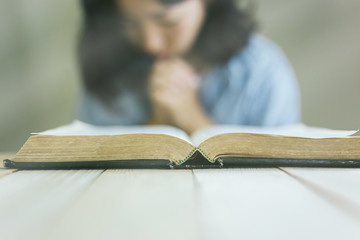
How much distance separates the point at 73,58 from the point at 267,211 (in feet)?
3.67

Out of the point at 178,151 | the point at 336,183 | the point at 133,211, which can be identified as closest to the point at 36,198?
the point at 133,211

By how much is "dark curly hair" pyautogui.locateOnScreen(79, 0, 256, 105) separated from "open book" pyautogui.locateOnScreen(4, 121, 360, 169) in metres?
0.62

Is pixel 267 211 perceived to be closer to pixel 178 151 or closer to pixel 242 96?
pixel 178 151

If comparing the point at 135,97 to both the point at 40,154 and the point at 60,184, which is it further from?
the point at 60,184

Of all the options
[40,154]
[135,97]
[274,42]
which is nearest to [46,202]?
[40,154]

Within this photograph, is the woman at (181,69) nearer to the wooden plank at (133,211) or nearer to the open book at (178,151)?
the open book at (178,151)

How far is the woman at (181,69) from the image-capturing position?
135cm

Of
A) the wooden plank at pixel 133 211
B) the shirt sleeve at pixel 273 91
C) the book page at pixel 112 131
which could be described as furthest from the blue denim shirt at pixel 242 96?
the wooden plank at pixel 133 211

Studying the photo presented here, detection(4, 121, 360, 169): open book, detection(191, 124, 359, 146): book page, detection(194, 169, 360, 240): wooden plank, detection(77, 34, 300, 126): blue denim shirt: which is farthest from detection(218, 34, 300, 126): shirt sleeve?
detection(194, 169, 360, 240): wooden plank

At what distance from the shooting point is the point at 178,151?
2.47ft

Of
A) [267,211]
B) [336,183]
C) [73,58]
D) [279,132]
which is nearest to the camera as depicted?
[267,211]

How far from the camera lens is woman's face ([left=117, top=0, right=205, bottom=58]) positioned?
1338mm

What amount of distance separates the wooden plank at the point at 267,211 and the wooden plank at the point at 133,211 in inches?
1.1

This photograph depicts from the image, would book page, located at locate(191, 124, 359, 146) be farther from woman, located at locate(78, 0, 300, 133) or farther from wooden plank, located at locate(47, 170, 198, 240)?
woman, located at locate(78, 0, 300, 133)
